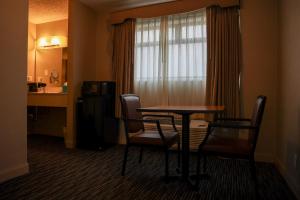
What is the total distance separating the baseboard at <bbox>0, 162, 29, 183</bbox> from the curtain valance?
2615mm

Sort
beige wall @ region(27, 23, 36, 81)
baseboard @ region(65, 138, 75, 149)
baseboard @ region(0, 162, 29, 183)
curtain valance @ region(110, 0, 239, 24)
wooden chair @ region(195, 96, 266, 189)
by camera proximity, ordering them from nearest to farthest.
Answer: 1. wooden chair @ region(195, 96, 266, 189)
2. baseboard @ region(0, 162, 29, 183)
3. curtain valance @ region(110, 0, 239, 24)
4. baseboard @ region(65, 138, 75, 149)
5. beige wall @ region(27, 23, 36, 81)

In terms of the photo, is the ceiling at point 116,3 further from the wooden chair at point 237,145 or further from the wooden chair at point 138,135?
the wooden chair at point 237,145

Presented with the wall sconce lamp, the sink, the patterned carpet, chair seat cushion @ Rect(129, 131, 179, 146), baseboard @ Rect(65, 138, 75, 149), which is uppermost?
the wall sconce lamp

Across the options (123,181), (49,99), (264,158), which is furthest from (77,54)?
(264,158)

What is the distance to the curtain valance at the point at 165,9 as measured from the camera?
2881mm

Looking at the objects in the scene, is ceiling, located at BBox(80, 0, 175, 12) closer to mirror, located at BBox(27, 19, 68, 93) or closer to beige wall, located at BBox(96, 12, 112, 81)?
beige wall, located at BBox(96, 12, 112, 81)

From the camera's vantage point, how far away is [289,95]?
6.78ft

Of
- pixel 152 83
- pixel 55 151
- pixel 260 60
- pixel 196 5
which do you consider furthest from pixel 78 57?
pixel 260 60

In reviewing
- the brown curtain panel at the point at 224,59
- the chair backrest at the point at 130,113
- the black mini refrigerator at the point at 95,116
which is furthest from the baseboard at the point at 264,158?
the black mini refrigerator at the point at 95,116

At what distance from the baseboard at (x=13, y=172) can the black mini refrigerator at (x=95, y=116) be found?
1124mm

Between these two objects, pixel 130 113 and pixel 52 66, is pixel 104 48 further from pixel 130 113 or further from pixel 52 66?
pixel 130 113

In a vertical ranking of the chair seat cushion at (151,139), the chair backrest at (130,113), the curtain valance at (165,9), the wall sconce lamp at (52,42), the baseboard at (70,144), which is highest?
the curtain valance at (165,9)

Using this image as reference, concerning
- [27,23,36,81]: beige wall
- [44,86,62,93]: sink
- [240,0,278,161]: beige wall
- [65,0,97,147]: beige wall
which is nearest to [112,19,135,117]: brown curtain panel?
[65,0,97,147]: beige wall

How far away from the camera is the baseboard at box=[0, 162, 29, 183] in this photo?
6.34ft
